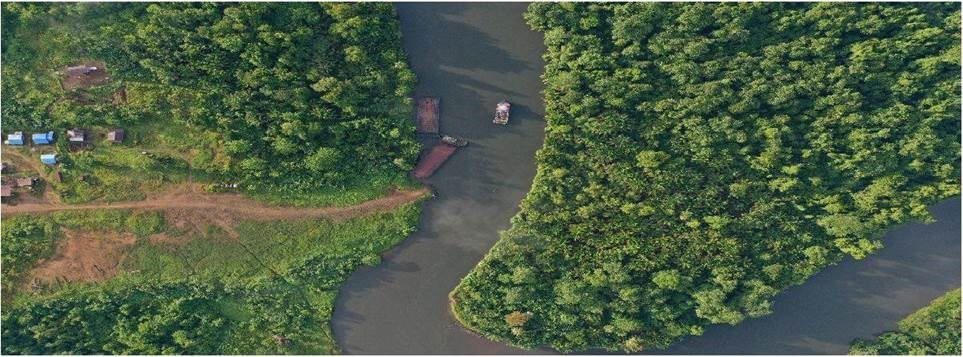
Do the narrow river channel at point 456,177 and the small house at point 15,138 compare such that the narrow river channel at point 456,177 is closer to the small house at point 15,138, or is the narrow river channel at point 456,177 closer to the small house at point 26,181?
the small house at point 26,181

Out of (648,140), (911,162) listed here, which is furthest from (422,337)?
(911,162)

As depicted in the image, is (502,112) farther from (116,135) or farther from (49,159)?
(49,159)

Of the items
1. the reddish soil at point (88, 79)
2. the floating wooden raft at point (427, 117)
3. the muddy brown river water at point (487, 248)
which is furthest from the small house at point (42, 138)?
the floating wooden raft at point (427, 117)

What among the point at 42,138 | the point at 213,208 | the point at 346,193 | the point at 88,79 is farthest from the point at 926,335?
the point at 42,138

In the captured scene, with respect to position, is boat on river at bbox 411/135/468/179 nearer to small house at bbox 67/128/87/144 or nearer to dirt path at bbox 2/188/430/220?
dirt path at bbox 2/188/430/220

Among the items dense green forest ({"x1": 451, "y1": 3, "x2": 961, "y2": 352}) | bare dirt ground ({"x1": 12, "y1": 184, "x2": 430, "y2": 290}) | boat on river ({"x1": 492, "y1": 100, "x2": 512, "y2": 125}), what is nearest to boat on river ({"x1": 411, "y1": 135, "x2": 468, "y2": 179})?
boat on river ({"x1": 492, "y1": 100, "x2": 512, "y2": 125})

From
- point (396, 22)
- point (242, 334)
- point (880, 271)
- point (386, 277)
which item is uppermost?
point (396, 22)

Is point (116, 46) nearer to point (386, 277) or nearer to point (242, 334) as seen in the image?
point (242, 334)
